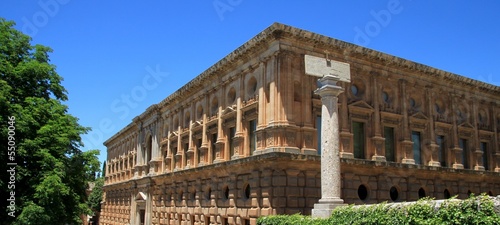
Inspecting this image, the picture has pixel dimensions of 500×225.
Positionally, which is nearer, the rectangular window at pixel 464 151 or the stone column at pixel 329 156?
the stone column at pixel 329 156

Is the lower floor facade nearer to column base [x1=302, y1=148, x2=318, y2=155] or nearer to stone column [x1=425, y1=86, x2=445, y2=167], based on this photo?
column base [x1=302, y1=148, x2=318, y2=155]

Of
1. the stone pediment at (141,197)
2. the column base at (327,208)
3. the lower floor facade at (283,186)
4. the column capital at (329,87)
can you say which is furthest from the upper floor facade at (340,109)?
the stone pediment at (141,197)

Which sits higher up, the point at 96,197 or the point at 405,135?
the point at 405,135

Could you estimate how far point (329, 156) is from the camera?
49.2 ft

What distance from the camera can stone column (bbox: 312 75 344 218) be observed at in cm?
1480

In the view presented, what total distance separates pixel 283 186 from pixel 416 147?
30.8 ft

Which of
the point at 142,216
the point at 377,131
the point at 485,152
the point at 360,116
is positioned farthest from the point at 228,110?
the point at 142,216

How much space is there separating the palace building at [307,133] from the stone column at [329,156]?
81.3 inches

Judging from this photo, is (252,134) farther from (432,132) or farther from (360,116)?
(432,132)

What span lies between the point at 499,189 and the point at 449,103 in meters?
6.48

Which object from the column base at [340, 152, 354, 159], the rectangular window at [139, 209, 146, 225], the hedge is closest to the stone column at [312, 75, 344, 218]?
the hedge

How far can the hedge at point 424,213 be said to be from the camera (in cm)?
1053

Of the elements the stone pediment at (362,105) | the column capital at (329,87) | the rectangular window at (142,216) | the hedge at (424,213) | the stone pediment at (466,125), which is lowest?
the rectangular window at (142,216)

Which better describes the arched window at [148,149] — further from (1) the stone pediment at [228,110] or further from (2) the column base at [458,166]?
(2) the column base at [458,166]
